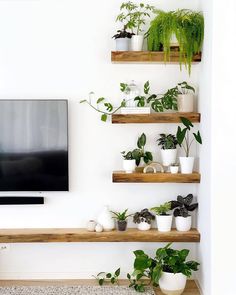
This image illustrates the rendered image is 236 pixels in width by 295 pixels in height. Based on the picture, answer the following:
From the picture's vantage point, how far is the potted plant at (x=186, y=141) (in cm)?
343

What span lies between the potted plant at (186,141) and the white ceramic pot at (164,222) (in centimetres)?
38

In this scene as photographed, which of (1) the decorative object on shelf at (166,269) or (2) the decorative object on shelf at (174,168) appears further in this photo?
(2) the decorative object on shelf at (174,168)

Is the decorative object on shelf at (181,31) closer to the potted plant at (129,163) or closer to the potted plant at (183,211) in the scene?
the potted plant at (129,163)

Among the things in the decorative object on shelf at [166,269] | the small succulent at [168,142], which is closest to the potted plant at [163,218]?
the decorative object on shelf at [166,269]

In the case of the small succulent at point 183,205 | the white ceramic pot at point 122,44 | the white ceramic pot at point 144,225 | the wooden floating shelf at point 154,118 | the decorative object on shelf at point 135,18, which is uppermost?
the decorative object on shelf at point 135,18

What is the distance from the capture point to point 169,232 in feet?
11.6

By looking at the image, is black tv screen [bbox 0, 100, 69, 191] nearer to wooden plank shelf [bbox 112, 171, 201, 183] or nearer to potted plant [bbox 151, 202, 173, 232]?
wooden plank shelf [bbox 112, 171, 201, 183]

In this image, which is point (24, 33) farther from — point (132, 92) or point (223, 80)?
point (223, 80)

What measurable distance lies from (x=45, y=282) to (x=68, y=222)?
1.65ft

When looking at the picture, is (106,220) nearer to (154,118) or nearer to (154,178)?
(154,178)

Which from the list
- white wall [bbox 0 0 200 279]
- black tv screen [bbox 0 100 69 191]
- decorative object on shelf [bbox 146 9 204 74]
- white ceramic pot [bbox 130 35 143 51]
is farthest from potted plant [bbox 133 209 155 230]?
white ceramic pot [bbox 130 35 143 51]

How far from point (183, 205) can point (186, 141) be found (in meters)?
0.51

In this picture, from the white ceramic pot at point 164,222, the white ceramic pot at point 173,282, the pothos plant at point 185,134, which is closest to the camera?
the white ceramic pot at point 173,282

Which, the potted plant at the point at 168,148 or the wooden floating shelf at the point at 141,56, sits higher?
the wooden floating shelf at the point at 141,56
